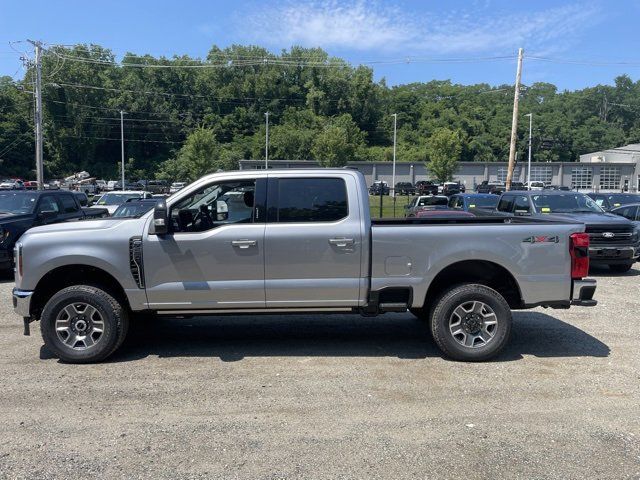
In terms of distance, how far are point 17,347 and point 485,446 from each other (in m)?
5.53

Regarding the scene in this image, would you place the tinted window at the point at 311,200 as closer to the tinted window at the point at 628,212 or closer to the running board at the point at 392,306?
the running board at the point at 392,306

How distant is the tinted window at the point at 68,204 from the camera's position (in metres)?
13.5

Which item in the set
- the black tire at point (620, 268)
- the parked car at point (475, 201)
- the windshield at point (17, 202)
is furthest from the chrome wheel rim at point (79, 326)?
the parked car at point (475, 201)

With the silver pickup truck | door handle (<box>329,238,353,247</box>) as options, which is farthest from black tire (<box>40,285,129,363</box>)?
door handle (<box>329,238,353,247</box>)

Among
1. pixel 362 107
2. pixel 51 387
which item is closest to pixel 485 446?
pixel 51 387

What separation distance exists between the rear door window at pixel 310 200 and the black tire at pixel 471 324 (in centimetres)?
151

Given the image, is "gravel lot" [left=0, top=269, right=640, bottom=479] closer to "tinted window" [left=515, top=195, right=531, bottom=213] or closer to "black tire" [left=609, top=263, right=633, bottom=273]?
"black tire" [left=609, top=263, right=633, bottom=273]

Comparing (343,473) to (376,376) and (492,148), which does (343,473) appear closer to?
(376,376)

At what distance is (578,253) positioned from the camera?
5.82m

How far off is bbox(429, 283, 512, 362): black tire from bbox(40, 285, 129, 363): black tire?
11.3 feet

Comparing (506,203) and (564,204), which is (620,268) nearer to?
(564,204)

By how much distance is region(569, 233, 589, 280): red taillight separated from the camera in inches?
228

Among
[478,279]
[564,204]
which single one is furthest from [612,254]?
[478,279]

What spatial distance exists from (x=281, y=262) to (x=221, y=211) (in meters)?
0.89
